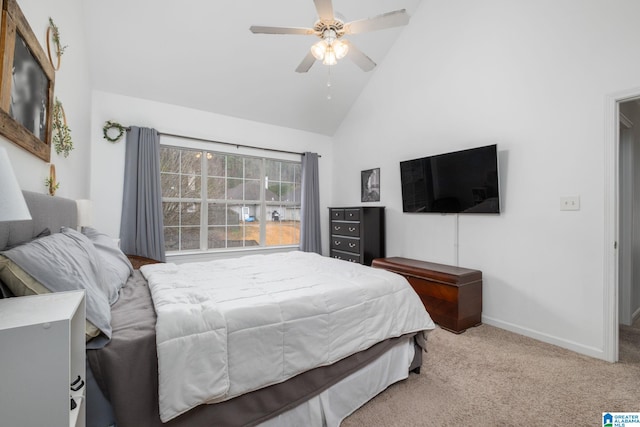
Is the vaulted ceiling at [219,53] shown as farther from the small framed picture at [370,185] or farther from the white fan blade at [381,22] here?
the small framed picture at [370,185]

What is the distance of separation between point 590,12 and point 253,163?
409 cm

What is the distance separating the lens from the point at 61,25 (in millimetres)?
2070

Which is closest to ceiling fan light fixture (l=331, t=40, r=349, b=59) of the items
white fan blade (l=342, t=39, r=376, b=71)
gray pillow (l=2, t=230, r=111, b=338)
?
white fan blade (l=342, t=39, r=376, b=71)

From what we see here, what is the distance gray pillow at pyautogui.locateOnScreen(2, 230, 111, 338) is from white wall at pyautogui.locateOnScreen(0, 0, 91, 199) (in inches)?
19.7

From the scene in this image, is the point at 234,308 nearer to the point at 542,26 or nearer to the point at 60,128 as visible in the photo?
the point at 60,128

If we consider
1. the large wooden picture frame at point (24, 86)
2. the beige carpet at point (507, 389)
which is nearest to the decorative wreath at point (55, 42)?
the large wooden picture frame at point (24, 86)

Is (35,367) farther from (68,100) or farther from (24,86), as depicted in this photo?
(68,100)

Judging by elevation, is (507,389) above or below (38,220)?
below

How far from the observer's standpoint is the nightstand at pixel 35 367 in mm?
657

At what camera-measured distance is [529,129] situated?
268 cm

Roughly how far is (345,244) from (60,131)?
3.40 m

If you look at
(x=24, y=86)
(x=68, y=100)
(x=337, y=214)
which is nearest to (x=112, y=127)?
(x=68, y=100)

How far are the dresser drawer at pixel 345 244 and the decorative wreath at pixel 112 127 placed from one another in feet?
10.5

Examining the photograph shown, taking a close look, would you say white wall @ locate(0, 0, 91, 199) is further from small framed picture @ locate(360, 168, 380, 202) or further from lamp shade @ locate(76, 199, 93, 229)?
small framed picture @ locate(360, 168, 380, 202)
